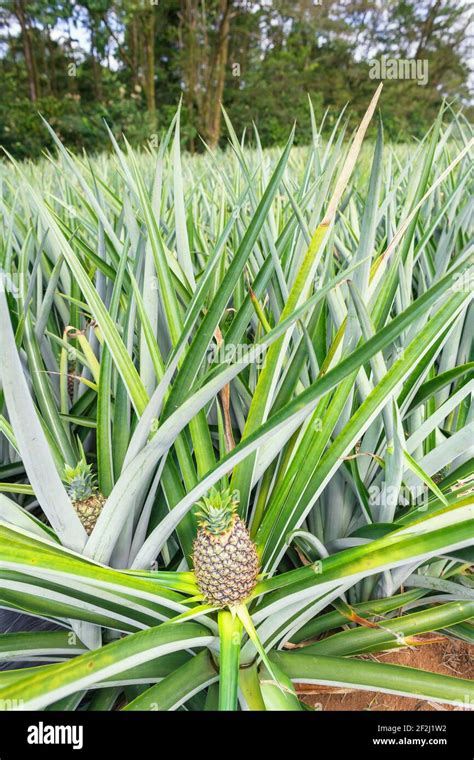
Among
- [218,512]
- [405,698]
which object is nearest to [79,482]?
[218,512]

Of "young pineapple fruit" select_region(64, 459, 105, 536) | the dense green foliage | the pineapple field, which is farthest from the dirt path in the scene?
the dense green foliage

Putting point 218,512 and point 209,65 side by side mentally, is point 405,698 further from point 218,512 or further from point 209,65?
point 209,65

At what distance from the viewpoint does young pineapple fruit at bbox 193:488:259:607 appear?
0.49 meters

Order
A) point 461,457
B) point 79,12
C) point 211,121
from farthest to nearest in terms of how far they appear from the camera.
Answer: point 211,121 → point 79,12 → point 461,457

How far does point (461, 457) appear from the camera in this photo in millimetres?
686

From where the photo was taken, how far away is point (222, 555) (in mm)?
489

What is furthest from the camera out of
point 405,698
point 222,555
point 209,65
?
point 209,65

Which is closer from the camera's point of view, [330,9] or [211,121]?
[211,121]

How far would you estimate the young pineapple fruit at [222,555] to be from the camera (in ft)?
1.62
